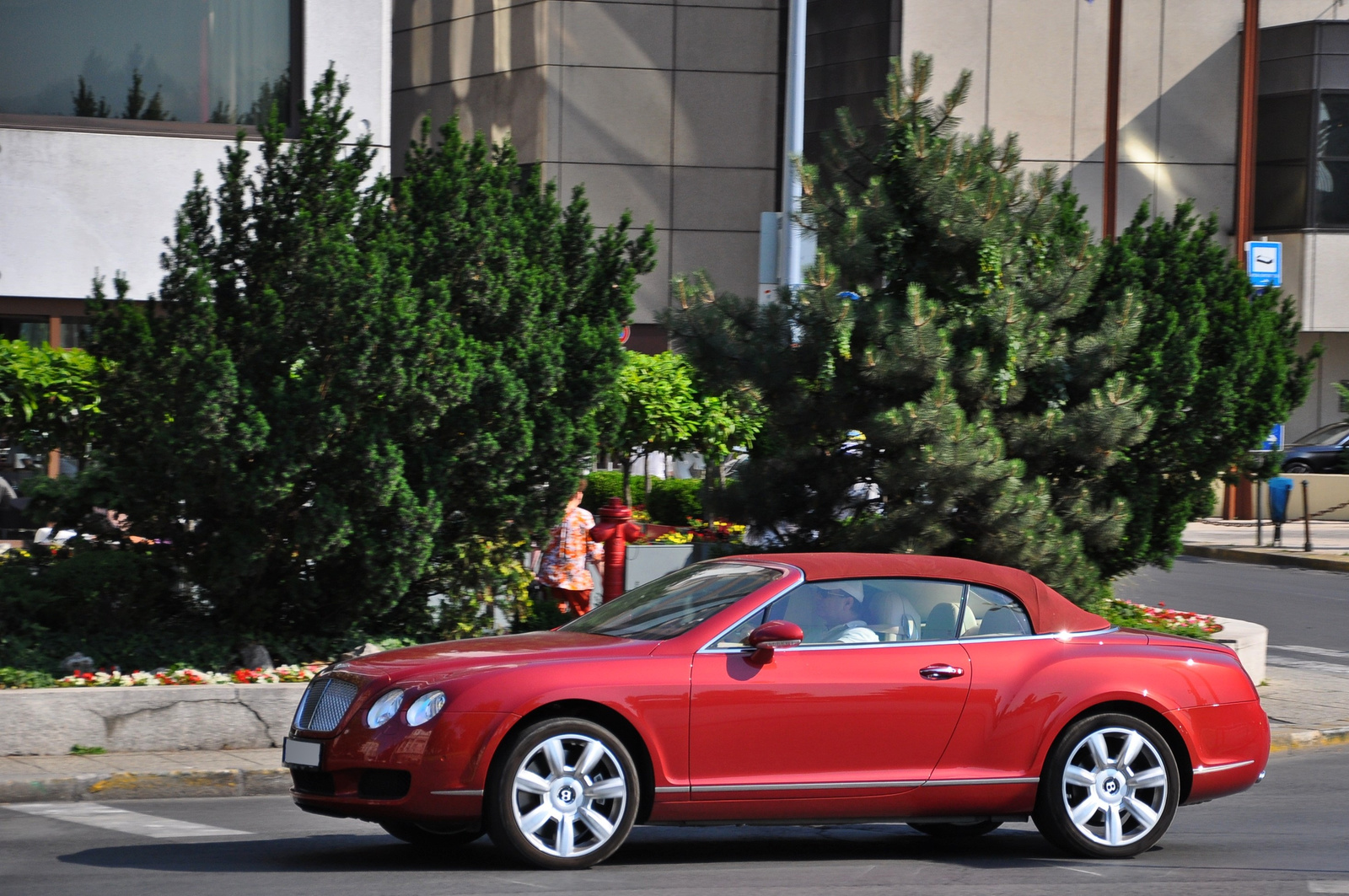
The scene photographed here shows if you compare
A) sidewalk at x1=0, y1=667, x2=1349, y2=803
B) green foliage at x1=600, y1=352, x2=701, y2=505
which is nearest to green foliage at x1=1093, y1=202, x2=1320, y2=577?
green foliage at x1=600, y1=352, x2=701, y2=505

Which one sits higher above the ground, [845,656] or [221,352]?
[221,352]

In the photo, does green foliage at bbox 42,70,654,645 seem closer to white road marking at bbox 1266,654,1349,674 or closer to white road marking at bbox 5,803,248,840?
white road marking at bbox 5,803,248,840

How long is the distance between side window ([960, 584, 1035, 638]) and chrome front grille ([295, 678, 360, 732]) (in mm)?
2664

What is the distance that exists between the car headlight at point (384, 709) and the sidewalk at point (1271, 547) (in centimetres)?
1919

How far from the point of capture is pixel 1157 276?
42.2ft

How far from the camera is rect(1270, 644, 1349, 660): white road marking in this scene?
1510 cm

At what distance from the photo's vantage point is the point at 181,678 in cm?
968

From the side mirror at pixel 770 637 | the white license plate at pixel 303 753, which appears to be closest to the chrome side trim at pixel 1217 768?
the side mirror at pixel 770 637

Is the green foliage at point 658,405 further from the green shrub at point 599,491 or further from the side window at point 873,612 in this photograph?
the side window at point 873,612

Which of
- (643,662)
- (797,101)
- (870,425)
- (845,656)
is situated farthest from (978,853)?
(797,101)

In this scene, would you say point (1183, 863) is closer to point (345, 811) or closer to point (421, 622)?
point (345, 811)

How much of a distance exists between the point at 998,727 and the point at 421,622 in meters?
5.42

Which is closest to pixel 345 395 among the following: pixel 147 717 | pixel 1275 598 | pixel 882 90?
pixel 147 717

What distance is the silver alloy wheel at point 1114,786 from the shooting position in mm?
6996
